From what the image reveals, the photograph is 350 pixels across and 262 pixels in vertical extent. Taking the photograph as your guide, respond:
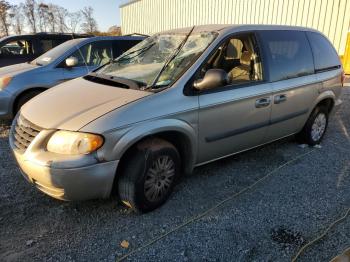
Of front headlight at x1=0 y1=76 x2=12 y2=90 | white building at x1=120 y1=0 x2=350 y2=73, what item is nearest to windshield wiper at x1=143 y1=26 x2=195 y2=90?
front headlight at x1=0 y1=76 x2=12 y2=90

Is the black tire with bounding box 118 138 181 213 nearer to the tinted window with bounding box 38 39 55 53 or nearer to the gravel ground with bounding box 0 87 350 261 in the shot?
the gravel ground with bounding box 0 87 350 261

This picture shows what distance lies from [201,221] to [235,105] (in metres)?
1.24

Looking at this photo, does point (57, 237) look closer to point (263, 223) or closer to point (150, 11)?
point (263, 223)

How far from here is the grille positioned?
272 cm

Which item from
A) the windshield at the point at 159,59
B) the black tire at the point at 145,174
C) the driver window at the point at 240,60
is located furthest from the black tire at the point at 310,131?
the black tire at the point at 145,174

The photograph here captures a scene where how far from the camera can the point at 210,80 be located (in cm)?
301

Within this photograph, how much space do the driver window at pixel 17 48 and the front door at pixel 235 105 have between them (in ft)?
17.6

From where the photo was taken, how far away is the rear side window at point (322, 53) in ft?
14.6

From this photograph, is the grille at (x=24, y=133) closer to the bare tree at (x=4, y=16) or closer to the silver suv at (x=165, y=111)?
the silver suv at (x=165, y=111)

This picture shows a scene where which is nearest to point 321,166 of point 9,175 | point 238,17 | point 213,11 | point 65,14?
point 9,175

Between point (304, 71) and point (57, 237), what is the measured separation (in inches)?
138

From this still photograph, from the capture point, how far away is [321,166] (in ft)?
13.5

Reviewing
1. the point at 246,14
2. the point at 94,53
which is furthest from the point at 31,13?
the point at 94,53

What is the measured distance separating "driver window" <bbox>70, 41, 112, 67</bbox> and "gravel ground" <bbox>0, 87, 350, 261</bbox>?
8.71 ft
